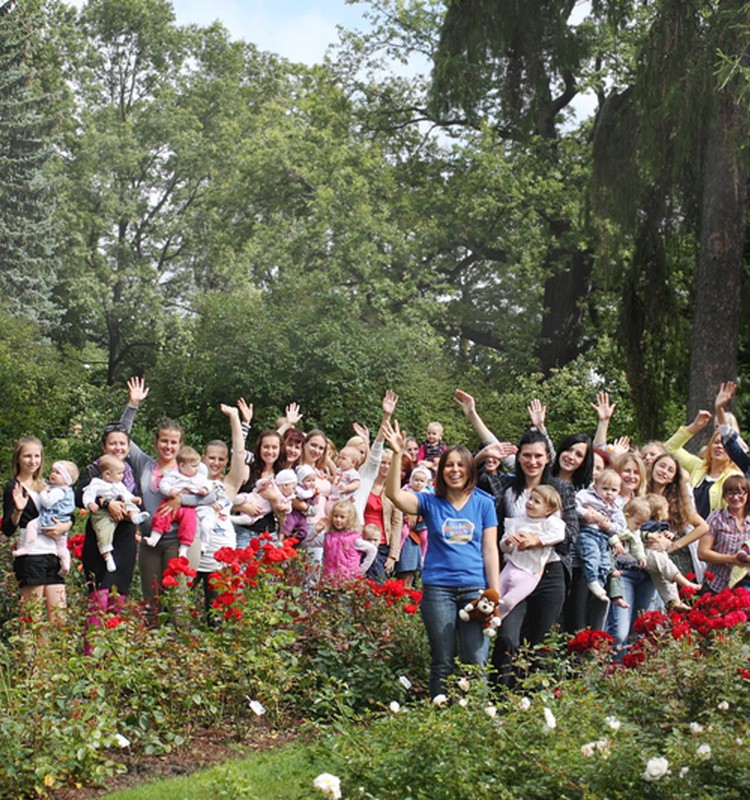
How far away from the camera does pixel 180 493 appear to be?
856cm

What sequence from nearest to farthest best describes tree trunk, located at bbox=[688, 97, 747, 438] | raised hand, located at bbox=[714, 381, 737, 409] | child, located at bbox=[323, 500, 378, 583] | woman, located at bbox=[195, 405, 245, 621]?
woman, located at bbox=[195, 405, 245, 621], child, located at bbox=[323, 500, 378, 583], raised hand, located at bbox=[714, 381, 737, 409], tree trunk, located at bbox=[688, 97, 747, 438]

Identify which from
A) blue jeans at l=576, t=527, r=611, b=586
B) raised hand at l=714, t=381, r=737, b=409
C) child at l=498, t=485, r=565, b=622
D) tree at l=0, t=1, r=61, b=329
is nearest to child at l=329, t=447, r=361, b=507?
blue jeans at l=576, t=527, r=611, b=586

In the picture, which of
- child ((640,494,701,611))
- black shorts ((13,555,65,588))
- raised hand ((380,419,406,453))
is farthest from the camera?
child ((640,494,701,611))

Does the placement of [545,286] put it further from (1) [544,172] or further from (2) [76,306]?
(2) [76,306]

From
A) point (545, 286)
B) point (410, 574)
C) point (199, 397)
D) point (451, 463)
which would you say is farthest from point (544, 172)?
point (451, 463)

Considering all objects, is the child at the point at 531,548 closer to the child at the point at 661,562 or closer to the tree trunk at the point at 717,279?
the child at the point at 661,562

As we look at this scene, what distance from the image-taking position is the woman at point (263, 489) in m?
9.28

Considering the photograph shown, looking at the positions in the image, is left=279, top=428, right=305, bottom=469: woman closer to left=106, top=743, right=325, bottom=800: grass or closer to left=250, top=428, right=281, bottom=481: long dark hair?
left=250, top=428, right=281, bottom=481: long dark hair

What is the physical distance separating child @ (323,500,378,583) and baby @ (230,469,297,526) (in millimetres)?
386

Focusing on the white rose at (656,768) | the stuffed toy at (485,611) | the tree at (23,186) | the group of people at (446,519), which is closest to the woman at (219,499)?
the group of people at (446,519)

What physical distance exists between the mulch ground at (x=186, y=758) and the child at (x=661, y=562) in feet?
9.97

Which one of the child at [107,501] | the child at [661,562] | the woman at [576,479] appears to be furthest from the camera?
the child at [661,562]

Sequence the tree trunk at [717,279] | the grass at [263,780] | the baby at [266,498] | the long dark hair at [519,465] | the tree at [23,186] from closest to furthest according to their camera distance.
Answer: the grass at [263,780]
the long dark hair at [519,465]
the baby at [266,498]
the tree trunk at [717,279]
the tree at [23,186]

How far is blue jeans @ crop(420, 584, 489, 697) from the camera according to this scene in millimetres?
6617
